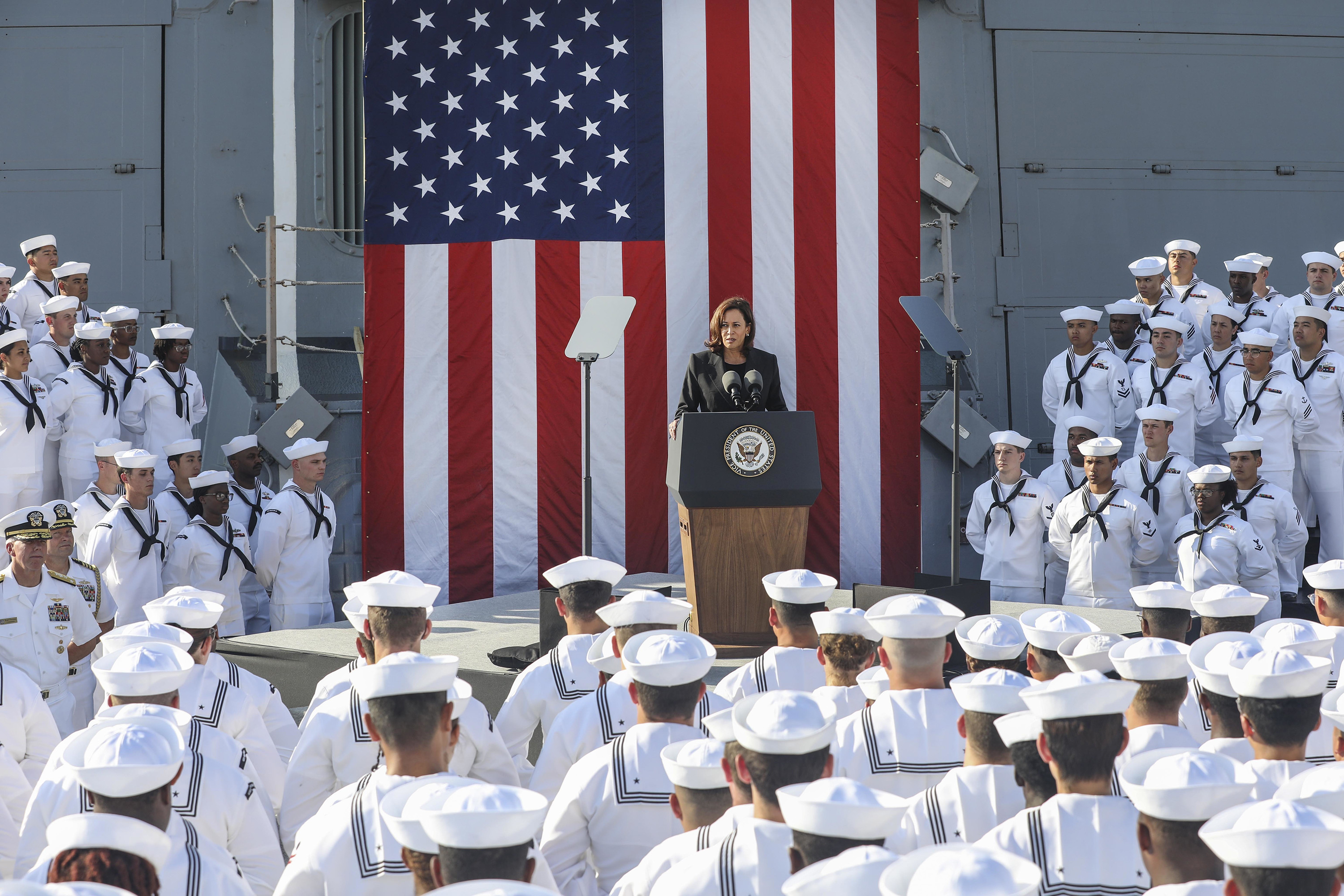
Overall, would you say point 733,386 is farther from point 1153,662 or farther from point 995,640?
point 1153,662

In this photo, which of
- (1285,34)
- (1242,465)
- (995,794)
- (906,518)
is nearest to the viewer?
(995,794)

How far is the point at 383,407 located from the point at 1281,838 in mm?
6437

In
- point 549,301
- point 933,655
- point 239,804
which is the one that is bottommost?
point 239,804

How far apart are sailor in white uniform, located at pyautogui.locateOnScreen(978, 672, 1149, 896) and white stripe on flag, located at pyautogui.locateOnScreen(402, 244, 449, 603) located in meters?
5.60

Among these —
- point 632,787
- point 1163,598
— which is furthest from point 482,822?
point 1163,598

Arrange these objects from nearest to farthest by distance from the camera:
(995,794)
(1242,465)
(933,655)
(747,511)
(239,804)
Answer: (995,794) < (239,804) < (933,655) < (747,511) < (1242,465)

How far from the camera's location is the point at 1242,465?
718 centimetres

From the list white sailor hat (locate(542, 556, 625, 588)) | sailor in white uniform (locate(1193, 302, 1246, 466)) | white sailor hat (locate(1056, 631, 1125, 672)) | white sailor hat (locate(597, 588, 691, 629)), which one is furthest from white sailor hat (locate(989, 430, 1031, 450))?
white sailor hat (locate(597, 588, 691, 629))

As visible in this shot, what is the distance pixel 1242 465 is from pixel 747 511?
2.95m

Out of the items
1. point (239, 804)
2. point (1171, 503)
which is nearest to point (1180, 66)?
point (1171, 503)

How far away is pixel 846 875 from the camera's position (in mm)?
1816

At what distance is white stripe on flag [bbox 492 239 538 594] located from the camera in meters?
7.75

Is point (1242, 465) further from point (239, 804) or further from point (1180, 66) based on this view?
point (239, 804)

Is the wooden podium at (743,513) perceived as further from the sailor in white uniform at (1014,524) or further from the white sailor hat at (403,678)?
the white sailor hat at (403,678)
